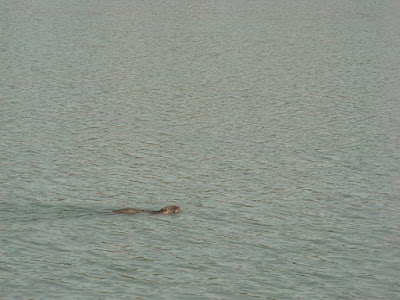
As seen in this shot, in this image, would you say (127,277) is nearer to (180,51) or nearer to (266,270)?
(266,270)

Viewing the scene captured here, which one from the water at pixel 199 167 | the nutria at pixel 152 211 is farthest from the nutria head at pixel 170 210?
the water at pixel 199 167

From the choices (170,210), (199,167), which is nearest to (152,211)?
(170,210)

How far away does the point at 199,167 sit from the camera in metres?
32.7

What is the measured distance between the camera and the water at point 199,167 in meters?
22.3

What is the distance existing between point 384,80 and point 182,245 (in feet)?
104

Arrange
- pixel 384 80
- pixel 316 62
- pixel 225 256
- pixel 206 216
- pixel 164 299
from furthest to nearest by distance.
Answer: pixel 316 62
pixel 384 80
pixel 206 216
pixel 225 256
pixel 164 299

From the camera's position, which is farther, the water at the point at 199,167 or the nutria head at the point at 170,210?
the nutria head at the point at 170,210

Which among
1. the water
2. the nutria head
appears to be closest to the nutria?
the nutria head

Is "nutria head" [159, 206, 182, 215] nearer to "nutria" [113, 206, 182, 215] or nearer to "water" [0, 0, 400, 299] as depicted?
"nutria" [113, 206, 182, 215]

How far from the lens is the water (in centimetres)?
2230

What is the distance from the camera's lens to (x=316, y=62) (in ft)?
194

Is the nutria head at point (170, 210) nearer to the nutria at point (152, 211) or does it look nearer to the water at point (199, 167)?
the nutria at point (152, 211)

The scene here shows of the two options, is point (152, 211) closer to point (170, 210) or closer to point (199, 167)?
point (170, 210)

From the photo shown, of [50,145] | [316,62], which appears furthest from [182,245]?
[316,62]
